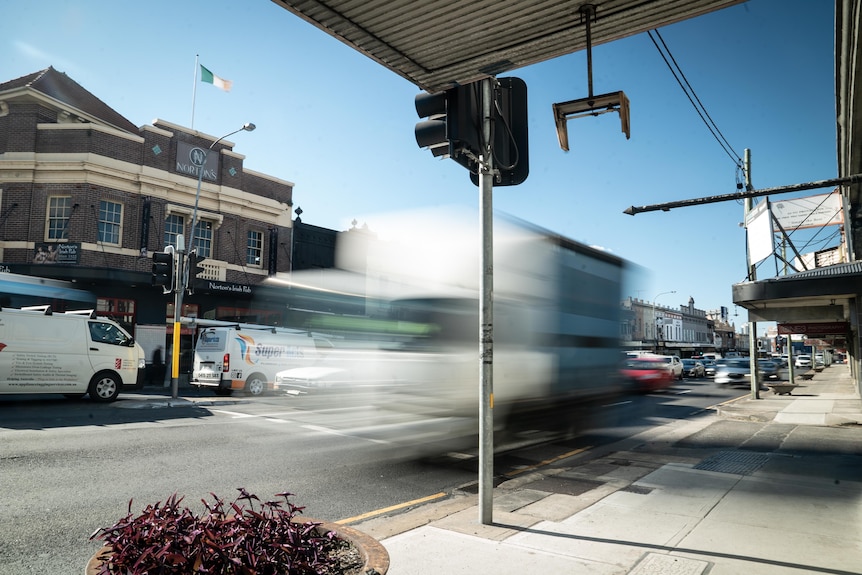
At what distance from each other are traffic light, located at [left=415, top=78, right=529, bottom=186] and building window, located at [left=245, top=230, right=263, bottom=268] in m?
25.6

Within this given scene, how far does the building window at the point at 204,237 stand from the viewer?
2719cm

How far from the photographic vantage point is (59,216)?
23.2 metres

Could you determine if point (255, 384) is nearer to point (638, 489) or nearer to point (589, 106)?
point (638, 489)

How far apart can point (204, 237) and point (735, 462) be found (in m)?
25.5

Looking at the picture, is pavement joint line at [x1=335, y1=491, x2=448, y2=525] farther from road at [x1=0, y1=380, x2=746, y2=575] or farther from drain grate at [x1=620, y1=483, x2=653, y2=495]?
drain grate at [x1=620, y1=483, x2=653, y2=495]

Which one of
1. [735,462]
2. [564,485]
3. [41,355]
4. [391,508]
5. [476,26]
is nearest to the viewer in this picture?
[476,26]

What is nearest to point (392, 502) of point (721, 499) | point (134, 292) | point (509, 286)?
point (721, 499)

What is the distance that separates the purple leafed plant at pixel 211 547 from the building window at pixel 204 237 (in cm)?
2693

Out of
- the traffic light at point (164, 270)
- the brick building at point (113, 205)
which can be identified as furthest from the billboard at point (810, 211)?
the brick building at point (113, 205)

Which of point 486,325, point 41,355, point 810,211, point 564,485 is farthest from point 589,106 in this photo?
point 810,211

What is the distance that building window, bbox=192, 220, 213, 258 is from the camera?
89.2 ft

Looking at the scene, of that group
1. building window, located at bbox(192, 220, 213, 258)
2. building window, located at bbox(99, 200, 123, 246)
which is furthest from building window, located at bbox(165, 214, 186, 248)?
building window, located at bbox(99, 200, 123, 246)

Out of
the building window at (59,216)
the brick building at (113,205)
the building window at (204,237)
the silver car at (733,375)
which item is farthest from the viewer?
the silver car at (733,375)

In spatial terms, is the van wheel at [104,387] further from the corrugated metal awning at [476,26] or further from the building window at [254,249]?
the building window at [254,249]
